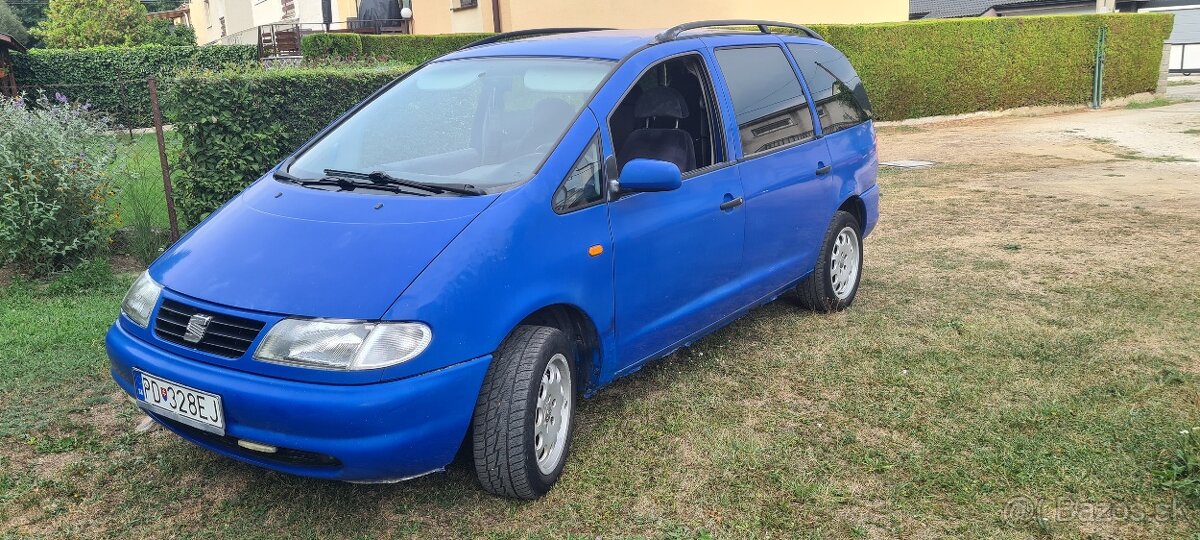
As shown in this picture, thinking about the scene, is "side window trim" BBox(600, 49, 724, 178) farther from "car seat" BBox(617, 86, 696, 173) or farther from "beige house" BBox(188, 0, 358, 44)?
"beige house" BBox(188, 0, 358, 44)

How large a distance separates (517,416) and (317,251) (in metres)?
0.92

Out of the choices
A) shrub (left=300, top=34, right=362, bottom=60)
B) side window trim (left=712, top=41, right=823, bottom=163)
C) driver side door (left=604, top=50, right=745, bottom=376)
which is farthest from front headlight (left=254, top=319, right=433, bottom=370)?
shrub (left=300, top=34, right=362, bottom=60)

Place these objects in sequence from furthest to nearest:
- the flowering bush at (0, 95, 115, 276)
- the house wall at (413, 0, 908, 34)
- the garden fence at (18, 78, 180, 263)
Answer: the house wall at (413, 0, 908, 34)
the garden fence at (18, 78, 180, 263)
the flowering bush at (0, 95, 115, 276)

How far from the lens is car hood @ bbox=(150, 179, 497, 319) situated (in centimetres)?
308

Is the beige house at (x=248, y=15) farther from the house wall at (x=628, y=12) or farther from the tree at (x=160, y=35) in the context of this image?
the house wall at (x=628, y=12)

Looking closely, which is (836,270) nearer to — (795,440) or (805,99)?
(805,99)

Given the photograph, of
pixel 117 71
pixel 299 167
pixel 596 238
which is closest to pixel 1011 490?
pixel 596 238

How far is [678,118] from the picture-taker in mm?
4602

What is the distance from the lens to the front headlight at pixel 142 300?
338cm

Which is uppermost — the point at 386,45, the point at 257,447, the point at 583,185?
the point at 386,45

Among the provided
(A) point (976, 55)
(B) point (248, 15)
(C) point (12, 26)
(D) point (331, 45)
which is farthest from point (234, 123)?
(C) point (12, 26)

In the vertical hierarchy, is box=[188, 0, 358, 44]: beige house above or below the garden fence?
A: above

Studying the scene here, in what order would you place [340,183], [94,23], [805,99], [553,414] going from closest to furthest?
[553,414] → [340,183] → [805,99] → [94,23]

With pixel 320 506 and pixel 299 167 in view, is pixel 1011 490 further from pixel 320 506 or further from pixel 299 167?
pixel 299 167
